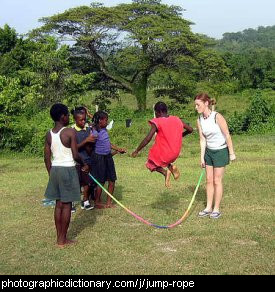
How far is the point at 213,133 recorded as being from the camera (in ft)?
22.6

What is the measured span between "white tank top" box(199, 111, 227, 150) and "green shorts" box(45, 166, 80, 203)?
2.16 metres

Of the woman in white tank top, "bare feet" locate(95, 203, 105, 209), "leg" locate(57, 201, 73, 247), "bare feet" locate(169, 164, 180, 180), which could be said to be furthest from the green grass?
"bare feet" locate(169, 164, 180, 180)

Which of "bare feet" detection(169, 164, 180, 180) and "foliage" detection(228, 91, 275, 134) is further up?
"bare feet" detection(169, 164, 180, 180)

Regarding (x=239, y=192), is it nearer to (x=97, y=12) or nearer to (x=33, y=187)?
(x=33, y=187)

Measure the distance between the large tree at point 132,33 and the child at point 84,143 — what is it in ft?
75.6

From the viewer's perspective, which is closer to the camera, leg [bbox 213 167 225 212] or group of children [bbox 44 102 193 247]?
group of children [bbox 44 102 193 247]

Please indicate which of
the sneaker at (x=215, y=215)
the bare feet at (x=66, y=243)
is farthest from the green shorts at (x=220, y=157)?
the bare feet at (x=66, y=243)

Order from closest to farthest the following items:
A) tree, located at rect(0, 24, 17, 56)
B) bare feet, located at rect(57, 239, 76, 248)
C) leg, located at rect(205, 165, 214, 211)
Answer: bare feet, located at rect(57, 239, 76, 248) → leg, located at rect(205, 165, 214, 211) → tree, located at rect(0, 24, 17, 56)

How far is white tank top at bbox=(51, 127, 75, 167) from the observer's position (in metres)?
5.80

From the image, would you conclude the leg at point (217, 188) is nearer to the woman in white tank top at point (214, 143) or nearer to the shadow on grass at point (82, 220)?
the woman in white tank top at point (214, 143)

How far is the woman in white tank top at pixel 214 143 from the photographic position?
6836mm

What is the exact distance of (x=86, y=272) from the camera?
4.94 m

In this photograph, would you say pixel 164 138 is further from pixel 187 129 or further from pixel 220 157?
pixel 220 157

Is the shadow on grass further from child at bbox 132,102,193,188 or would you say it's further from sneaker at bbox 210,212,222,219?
sneaker at bbox 210,212,222,219
